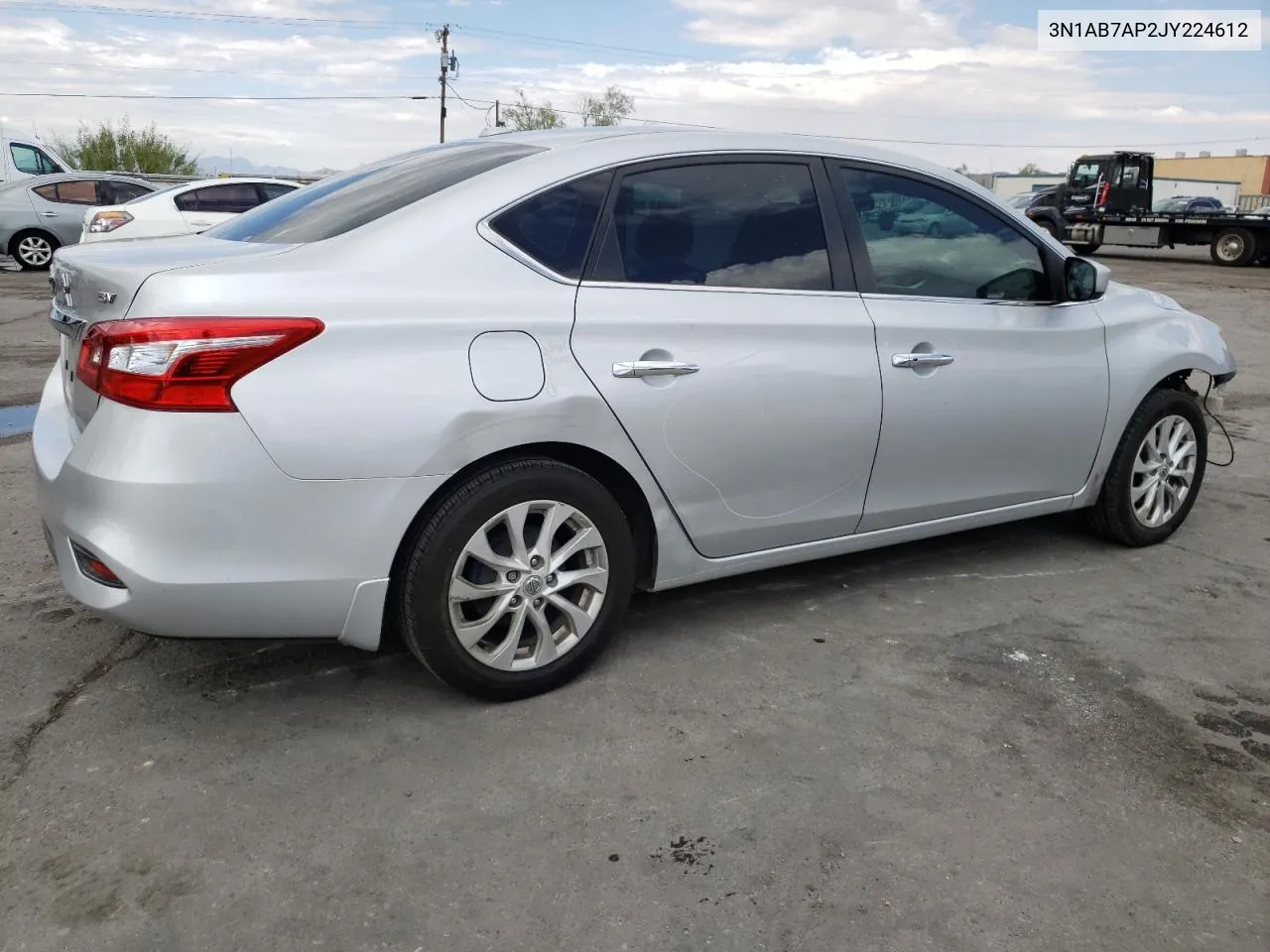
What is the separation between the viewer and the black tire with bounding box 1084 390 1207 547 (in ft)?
14.6

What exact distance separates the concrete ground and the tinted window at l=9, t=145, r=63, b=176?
19692 mm

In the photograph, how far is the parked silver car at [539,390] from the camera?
2.61 metres

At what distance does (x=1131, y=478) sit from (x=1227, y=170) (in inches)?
3543

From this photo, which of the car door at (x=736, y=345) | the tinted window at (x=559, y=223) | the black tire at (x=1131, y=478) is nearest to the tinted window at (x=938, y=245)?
the car door at (x=736, y=345)

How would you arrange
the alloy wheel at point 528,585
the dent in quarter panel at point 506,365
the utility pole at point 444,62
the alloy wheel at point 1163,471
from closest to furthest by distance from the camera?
the dent in quarter panel at point 506,365
the alloy wheel at point 528,585
the alloy wheel at point 1163,471
the utility pole at point 444,62

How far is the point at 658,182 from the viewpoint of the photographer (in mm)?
3287

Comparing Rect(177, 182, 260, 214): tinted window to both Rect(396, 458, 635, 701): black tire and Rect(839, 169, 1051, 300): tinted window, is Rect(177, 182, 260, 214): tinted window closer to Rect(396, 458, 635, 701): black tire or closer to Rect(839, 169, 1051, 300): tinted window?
Rect(839, 169, 1051, 300): tinted window

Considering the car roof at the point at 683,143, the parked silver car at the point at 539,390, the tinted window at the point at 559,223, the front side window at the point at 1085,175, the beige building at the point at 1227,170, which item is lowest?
the parked silver car at the point at 539,390

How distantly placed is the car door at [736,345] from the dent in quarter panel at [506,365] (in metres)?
0.15

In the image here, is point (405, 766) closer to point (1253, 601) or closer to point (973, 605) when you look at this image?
point (973, 605)

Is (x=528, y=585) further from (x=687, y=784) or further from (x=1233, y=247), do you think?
(x=1233, y=247)

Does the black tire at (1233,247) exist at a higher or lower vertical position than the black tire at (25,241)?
higher

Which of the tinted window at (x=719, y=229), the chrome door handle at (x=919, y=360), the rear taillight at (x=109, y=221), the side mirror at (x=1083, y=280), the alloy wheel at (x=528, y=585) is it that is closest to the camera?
the alloy wheel at (x=528, y=585)

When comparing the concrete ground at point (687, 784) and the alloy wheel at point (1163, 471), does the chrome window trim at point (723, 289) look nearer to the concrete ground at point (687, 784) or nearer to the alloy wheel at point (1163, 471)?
the concrete ground at point (687, 784)
